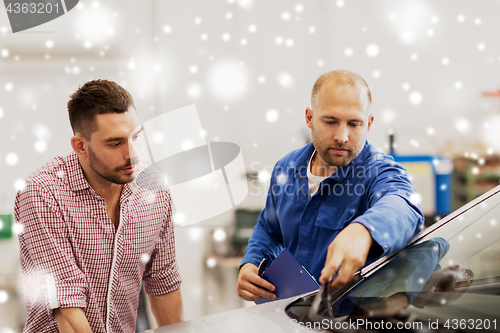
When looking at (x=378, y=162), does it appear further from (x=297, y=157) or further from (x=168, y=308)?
(x=168, y=308)

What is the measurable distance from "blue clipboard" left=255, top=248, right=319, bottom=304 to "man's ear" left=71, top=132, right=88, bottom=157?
2.29ft

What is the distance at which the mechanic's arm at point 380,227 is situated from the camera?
30.9 inches

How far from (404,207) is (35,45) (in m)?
2.69

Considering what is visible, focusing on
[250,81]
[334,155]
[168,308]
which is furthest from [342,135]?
[250,81]

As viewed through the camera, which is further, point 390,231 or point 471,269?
point 471,269

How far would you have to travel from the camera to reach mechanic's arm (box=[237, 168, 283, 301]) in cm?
120

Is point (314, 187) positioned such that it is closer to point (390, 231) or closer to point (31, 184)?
point (390, 231)

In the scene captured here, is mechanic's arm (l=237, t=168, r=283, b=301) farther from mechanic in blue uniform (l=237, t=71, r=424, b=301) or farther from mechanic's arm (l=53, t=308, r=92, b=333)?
mechanic's arm (l=53, t=308, r=92, b=333)

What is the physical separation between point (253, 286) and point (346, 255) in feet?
1.57

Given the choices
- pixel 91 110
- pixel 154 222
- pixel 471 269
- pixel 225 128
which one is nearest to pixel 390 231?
pixel 471 269

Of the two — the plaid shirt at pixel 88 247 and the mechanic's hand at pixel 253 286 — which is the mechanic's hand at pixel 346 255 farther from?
the plaid shirt at pixel 88 247

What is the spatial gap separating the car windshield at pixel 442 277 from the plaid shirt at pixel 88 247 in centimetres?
67

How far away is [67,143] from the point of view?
9.20 feet

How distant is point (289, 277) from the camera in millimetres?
1098
